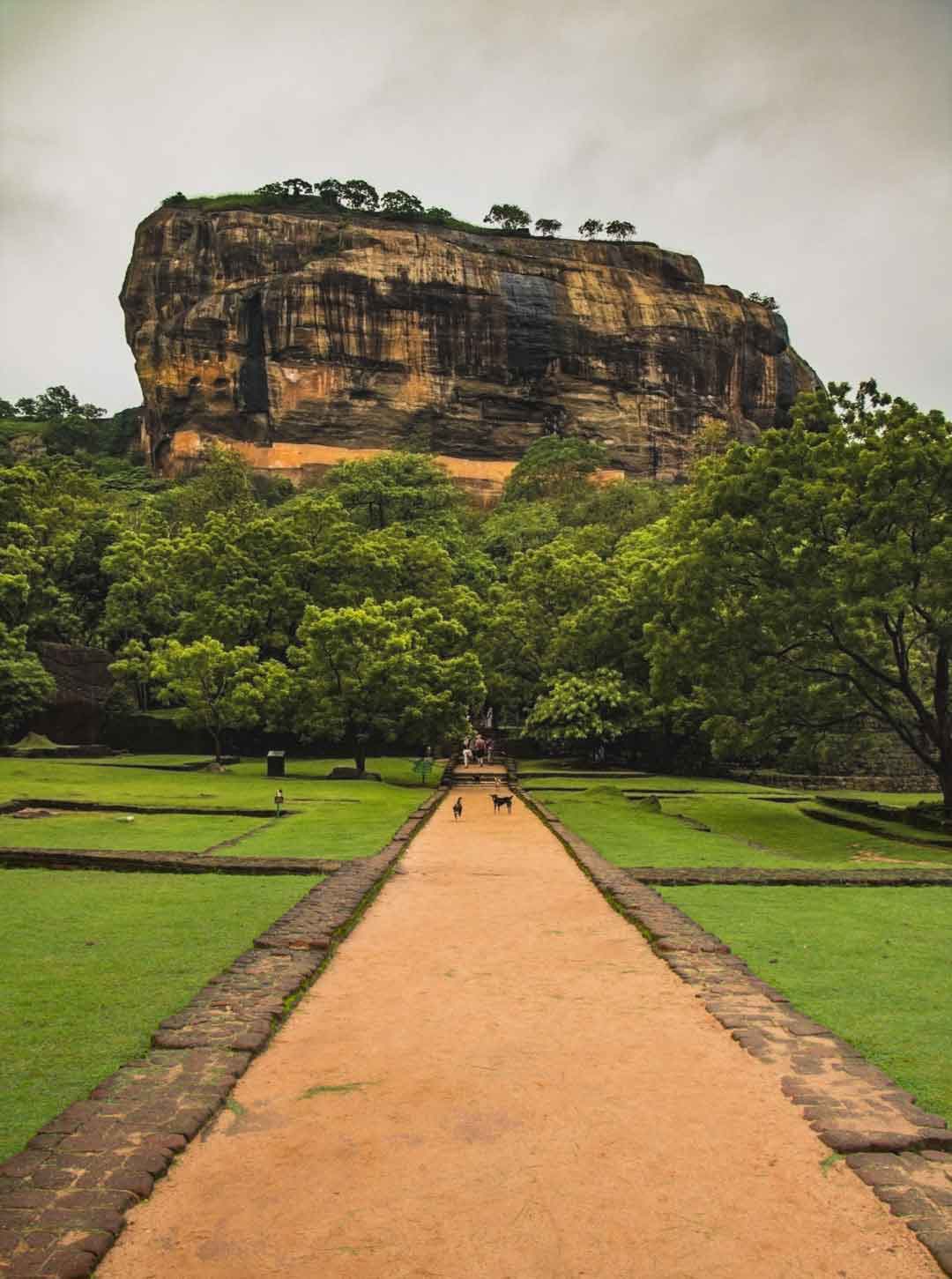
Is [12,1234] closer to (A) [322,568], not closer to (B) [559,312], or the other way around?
(A) [322,568]

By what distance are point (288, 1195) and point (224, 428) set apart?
297 feet

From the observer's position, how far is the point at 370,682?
30719 millimetres

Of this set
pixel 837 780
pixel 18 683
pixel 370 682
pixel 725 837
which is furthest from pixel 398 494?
pixel 725 837

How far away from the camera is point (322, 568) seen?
40188 millimetres

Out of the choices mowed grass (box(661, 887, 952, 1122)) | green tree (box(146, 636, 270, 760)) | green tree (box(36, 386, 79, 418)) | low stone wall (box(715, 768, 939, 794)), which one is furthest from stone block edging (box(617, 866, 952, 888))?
green tree (box(36, 386, 79, 418))

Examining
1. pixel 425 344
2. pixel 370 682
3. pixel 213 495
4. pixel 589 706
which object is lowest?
pixel 589 706

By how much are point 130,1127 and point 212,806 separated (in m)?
16.4

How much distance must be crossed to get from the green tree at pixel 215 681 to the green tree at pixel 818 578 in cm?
1434

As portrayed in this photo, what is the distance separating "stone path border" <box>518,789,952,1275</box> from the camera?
Answer: 392 cm

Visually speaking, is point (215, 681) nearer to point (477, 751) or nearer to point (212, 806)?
point (212, 806)

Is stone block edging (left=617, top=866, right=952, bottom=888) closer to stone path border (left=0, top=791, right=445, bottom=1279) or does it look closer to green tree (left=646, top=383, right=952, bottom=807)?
stone path border (left=0, top=791, right=445, bottom=1279)

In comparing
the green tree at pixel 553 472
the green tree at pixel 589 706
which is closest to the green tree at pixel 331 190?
the green tree at pixel 553 472

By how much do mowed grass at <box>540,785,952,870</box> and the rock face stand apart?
70.2 metres

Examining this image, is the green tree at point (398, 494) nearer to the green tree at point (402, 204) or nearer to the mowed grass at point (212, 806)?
the mowed grass at point (212, 806)
